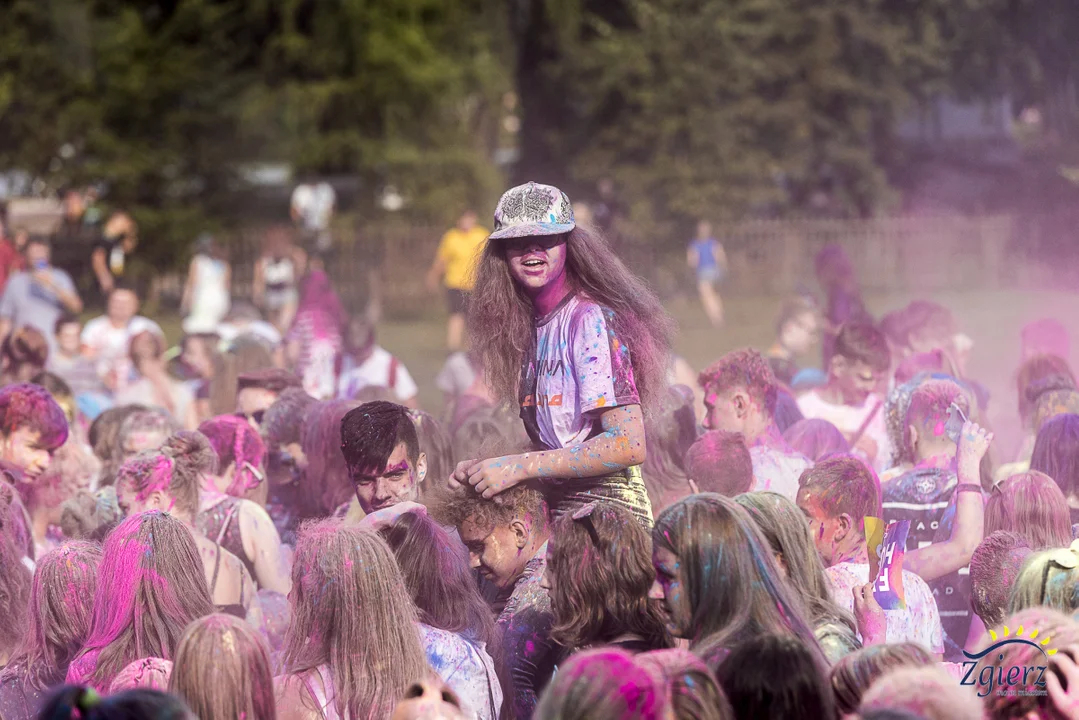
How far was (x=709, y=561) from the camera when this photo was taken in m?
3.31

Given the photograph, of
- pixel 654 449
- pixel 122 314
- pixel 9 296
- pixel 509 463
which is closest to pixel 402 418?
pixel 509 463

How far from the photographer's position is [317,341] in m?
8.94

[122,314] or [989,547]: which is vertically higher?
[122,314]

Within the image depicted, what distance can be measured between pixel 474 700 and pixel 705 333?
15.7 m

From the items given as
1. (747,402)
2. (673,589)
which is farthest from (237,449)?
(673,589)

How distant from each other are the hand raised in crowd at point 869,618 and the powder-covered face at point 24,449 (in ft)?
10.4

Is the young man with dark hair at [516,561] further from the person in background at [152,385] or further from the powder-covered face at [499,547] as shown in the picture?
the person in background at [152,385]

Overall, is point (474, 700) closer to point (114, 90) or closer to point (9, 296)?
point (9, 296)

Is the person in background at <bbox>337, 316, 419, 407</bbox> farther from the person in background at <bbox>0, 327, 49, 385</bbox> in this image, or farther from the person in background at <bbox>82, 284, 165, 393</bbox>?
the person in background at <bbox>0, 327, 49, 385</bbox>

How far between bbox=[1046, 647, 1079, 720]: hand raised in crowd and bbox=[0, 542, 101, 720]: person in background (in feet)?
8.05

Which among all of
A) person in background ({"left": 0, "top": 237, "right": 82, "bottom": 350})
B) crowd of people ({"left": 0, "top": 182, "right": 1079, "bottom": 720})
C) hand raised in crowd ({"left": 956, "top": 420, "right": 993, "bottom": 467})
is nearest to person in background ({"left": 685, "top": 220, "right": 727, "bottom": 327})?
person in background ({"left": 0, "top": 237, "right": 82, "bottom": 350})

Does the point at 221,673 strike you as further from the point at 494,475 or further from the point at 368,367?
the point at 368,367

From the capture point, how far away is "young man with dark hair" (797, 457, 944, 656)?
4.20 meters

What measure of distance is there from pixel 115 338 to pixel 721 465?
6.54 meters
